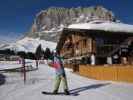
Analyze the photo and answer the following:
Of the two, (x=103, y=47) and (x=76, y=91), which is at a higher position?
(x=103, y=47)

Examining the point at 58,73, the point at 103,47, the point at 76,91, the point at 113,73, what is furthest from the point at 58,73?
the point at 103,47

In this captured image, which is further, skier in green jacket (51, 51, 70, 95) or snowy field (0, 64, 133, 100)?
skier in green jacket (51, 51, 70, 95)

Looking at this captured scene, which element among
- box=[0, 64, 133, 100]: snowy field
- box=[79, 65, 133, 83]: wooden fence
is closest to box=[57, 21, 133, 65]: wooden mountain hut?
box=[79, 65, 133, 83]: wooden fence

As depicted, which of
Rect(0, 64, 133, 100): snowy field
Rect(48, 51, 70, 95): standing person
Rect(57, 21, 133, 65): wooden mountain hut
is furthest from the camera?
Rect(57, 21, 133, 65): wooden mountain hut

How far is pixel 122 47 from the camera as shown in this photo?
37812mm

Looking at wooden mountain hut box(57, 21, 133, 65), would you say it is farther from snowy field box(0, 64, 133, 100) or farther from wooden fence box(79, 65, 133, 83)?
snowy field box(0, 64, 133, 100)

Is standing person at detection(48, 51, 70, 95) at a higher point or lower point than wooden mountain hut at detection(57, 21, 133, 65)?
lower

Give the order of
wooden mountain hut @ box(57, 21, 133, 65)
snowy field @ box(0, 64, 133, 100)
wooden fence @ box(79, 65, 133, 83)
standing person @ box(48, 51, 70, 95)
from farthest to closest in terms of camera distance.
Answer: wooden mountain hut @ box(57, 21, 133, 65) → wooden fence @ box(79, 65, 133, 83) → standing person @ box(48, 51, 70, 95) → snowy field @ box(0, 64, 133, 100)

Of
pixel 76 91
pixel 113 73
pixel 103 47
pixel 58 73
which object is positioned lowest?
pixel 76 91

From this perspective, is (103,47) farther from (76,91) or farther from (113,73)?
(76,91)

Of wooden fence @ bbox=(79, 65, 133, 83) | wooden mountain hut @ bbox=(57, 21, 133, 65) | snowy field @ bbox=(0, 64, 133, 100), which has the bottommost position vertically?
snowy field @ bbox=(0, 64, 133, 100)

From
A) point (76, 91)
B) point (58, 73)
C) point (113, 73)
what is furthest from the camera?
point (113, 73)

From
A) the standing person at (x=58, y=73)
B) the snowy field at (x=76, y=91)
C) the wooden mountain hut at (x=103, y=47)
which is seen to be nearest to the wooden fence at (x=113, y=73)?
the snowy field at (x=76, y=91)

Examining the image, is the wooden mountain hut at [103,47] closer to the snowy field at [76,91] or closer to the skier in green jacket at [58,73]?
the snowy field at [76,91]
